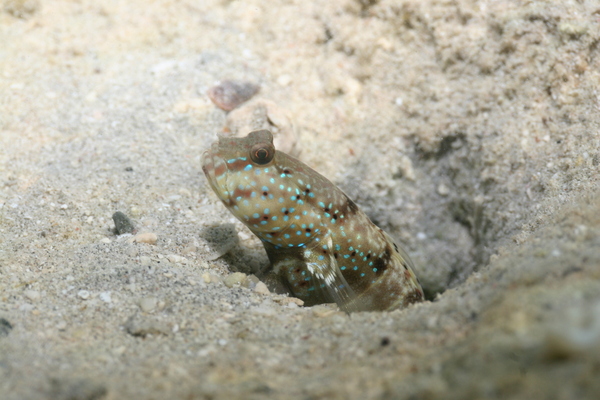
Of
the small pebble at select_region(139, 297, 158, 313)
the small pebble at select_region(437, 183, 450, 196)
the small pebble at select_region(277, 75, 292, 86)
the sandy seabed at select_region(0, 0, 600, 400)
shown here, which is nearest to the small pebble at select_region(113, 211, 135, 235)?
the sandy seabed at select_region(0, 0, 600, 400)

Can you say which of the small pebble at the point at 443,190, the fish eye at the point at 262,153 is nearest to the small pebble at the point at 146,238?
the fish eye at the point at 262,153

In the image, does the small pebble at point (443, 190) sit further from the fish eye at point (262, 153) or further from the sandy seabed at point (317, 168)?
the fish eye at point (262, 153)

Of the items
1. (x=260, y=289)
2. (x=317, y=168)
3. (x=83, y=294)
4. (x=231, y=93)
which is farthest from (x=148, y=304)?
(x=231, y=93)

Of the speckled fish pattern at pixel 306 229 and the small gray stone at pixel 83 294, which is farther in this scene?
the speckled fish pattern at pixel 306 229

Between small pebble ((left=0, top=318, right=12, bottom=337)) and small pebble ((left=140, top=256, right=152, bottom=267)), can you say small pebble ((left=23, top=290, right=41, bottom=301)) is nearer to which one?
small pebble ((left=0, top=318, right=12, bottom=337))

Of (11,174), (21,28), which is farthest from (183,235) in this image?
(21,28)
